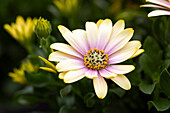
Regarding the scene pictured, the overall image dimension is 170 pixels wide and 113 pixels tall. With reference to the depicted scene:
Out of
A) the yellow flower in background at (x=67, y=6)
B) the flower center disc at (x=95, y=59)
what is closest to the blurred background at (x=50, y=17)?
the yellow flower in background at (x=67, y=6)

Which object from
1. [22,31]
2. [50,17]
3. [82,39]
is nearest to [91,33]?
[82,39]

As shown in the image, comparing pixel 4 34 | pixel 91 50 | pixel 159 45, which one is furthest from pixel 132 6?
pixel 4 34

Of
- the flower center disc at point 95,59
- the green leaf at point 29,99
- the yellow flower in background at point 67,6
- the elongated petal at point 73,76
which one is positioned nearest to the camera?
the elongated petal at point 73,76

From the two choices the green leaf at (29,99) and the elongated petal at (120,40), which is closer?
the elongated petal at (120,40)

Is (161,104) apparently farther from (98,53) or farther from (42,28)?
(42,28)

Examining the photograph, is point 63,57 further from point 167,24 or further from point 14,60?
point 14,60

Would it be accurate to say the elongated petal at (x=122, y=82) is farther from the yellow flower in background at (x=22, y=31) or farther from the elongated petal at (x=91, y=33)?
the yellow flower in background at (x=22, y=31)

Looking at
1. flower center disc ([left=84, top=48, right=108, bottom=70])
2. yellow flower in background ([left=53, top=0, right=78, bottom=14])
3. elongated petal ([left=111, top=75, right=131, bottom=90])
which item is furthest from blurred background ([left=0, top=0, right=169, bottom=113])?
elongated petal ([left=111, top=75, right=131, bottom=90])

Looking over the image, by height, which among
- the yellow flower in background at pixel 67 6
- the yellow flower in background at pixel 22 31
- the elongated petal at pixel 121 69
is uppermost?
the yellow flower in background at pixel 67 6
